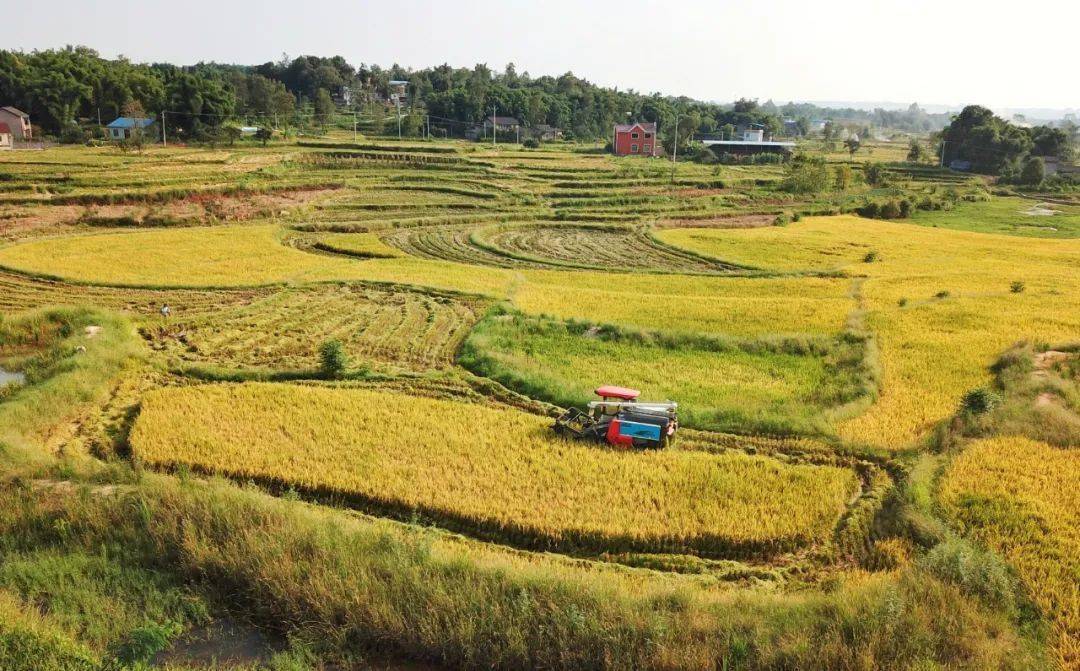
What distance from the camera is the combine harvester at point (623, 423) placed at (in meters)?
11.3

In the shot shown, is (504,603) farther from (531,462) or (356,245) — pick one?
(356,245)

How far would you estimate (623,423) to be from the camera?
11.3 metres

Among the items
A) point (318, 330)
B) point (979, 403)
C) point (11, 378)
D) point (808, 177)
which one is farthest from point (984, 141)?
point (11, 378)

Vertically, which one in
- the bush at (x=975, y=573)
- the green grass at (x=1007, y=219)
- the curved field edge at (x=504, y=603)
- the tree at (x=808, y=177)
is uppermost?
the tree at (x=808, y=177)

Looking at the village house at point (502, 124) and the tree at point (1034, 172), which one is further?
the village house at point (502, 124)

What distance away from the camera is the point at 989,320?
18.0m

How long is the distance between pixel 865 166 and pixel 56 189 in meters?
56.1

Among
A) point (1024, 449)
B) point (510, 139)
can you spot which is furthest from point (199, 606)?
point (510, 139)

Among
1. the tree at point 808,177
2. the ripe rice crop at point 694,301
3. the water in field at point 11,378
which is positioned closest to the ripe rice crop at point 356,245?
the ripe rice crop at point 694,301

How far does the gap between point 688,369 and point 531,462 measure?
5498mm

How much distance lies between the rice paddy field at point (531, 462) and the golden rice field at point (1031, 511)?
1.7 inches

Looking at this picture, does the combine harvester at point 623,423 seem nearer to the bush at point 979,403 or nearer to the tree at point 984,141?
the bush at point 979,403

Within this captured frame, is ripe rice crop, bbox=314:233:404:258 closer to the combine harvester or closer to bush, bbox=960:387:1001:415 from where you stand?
the combine harvester

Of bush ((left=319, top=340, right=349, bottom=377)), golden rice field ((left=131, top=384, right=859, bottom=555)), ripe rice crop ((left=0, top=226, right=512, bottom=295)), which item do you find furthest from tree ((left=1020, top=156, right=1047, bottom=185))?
bush ((left=319, top=340, right=349, bottom=377))
